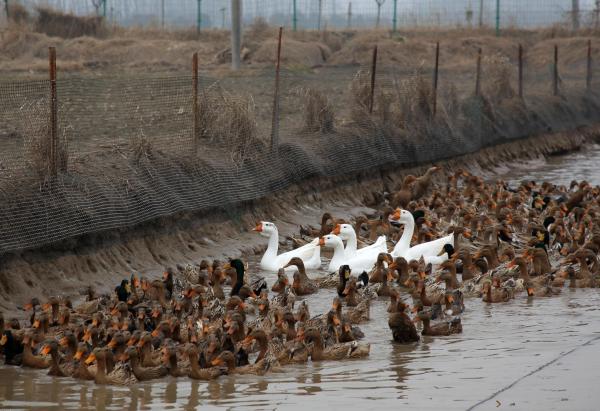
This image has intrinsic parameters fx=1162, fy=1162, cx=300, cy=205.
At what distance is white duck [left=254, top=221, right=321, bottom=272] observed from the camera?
1591 centimetres

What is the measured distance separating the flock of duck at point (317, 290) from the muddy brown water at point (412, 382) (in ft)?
0.72

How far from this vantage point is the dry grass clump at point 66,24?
4841cm

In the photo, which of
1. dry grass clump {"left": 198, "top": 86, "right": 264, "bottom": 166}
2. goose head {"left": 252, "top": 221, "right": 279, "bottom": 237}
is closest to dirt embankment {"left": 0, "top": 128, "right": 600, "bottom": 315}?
goose head {"left": 252, "top": 221, "right": 279, "bottom": 237}

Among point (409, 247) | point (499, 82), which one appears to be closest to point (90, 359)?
point (409, 247)

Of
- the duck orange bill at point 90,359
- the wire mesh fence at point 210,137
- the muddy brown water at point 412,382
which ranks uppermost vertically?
the wire mesh fence at point 210,137

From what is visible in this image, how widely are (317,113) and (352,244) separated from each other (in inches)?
213

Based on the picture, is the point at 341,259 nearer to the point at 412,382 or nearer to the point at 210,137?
the point at 210,137

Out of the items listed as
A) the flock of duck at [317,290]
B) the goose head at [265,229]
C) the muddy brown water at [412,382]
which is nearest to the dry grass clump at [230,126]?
the flock of duck at [317,290]

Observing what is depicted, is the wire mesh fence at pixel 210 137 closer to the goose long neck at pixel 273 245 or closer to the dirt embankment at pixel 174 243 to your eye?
the dirt embankment at pixel 174 243

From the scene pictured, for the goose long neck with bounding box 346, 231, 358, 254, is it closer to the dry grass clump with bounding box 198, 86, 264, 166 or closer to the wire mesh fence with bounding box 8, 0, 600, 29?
the dry grass clump with bounding box 198, 86, 264, 166

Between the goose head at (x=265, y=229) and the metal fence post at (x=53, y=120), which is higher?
the metal fence post at (x=53, y=120)

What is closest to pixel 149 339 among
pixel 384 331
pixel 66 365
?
pixel 66 365

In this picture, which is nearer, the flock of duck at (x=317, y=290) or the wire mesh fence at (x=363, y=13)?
the flock of duck at (x=317, y=290)

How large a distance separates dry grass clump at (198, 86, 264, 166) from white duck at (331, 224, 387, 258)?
240 centimetres
